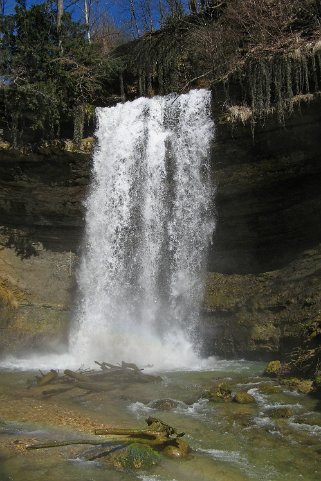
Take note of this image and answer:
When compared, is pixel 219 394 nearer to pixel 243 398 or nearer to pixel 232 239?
pixel 243 398

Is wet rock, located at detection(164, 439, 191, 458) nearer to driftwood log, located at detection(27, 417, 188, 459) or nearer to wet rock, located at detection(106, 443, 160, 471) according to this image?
driftwood log, located at detection(27, 417, 188, 459)

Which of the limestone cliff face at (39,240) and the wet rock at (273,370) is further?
the limestone cliff face at (39,240)

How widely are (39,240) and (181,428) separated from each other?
36.3ft

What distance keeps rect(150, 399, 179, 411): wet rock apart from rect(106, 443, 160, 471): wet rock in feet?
7.04

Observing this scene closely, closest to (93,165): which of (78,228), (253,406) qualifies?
(78,228)

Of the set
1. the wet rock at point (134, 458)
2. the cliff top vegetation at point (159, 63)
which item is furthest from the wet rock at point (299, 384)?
the cliff top vegetation at point (159, 63)

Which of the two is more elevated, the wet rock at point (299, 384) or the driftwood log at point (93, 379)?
the driftwood log at point (93, 379)

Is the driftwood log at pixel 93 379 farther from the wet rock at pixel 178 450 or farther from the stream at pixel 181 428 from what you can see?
the wet rock at pixel 178 450

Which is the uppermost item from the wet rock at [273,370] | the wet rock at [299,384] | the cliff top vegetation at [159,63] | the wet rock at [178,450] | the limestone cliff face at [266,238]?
the cliff top vegetation at [159,63]

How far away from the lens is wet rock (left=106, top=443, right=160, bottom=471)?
4.89m

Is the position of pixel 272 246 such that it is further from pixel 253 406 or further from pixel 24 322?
pixel 24 322

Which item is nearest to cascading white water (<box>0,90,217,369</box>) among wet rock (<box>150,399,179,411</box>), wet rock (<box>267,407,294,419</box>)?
wet rock (<box>150,399,179,411</box>)

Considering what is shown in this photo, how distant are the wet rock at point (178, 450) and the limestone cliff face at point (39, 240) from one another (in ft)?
32.7

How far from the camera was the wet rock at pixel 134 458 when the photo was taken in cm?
489
